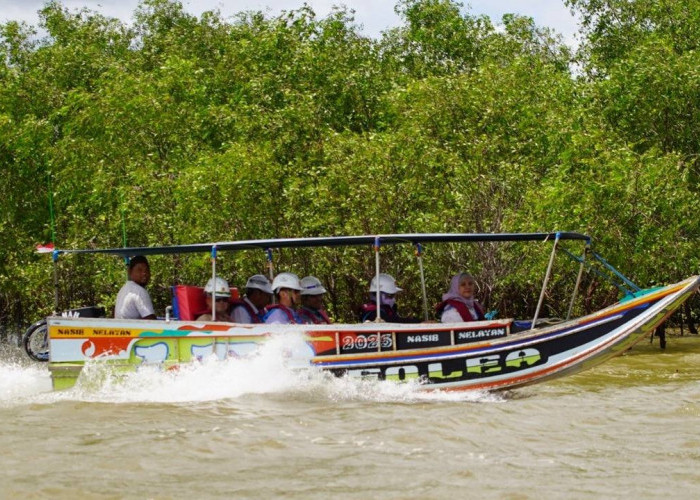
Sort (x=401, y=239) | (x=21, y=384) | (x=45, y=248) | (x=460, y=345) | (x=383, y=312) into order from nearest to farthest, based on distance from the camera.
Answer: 1. (x=460, y=345)
2. (x=401, y=239)
3. (x=45, y=248)
4. (x=383, y=312)
5. (x=21, y=384)

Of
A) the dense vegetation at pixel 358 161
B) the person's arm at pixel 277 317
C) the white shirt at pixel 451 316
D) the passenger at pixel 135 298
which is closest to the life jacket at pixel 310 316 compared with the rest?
the person's arm at pixel 277 317

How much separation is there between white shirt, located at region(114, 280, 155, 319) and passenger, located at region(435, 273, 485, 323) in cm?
356

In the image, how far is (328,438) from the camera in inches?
408

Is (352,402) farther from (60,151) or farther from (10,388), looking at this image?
(60,151)

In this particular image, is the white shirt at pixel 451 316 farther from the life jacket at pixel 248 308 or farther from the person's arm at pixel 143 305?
the person's arm at pixel 143 305

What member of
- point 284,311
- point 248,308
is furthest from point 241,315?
point 284,311

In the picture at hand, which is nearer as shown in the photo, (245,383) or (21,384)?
(245,383)

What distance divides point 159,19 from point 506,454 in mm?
34639

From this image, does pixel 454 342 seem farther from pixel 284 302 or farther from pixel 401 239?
pixel 284 302

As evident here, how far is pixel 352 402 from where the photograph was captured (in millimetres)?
12469

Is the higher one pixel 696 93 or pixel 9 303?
pixel 696 93

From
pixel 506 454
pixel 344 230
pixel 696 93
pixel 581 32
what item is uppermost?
pixel 581 32

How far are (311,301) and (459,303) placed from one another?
1.91 meters

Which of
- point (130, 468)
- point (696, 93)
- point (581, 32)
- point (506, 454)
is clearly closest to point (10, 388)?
point (130, 468)
